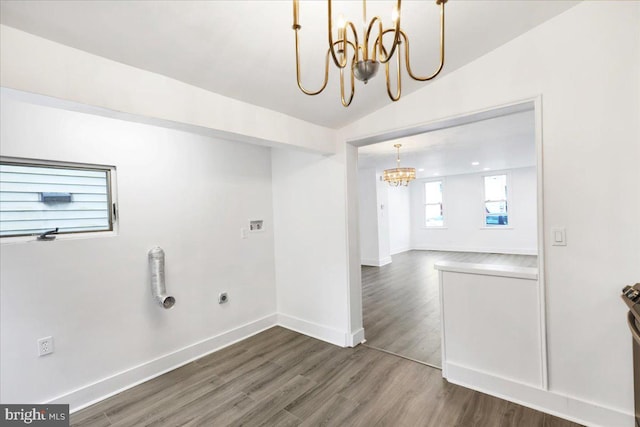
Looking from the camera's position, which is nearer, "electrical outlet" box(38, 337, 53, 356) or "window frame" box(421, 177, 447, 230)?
"electrical outlet" box(38, 337, 53, 356)

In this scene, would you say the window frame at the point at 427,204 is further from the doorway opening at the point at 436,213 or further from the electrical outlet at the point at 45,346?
the electrical outlet at the point at 45,346

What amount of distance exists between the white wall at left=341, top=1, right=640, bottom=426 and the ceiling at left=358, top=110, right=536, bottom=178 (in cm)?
97

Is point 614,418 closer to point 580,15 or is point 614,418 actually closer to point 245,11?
point 580,15

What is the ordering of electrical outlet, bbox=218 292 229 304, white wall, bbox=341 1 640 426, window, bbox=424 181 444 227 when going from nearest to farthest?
1. white wall, bbox=341 1 640 426
2. electrical outlet, bbox=218 292 229 304
3. window, bbox=424 181 444 227

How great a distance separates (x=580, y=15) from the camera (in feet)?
5.92

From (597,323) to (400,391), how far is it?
1417mm

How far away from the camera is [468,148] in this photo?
5.13 m

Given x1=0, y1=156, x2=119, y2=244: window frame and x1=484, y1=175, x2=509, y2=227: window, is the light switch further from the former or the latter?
x1=484, y1=175, x2=509, y2=227: window

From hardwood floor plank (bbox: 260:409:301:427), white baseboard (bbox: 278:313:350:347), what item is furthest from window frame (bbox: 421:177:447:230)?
hardwood floor plank (bbox: 260:409:301:427)

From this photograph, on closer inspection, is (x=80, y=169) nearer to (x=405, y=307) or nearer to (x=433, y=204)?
(x=405, y=307)

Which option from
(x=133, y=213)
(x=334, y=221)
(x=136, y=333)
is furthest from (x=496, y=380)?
(x=133, y=213)

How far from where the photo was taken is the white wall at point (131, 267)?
199 centimetres

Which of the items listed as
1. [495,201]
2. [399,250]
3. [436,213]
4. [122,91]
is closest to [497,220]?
[495,201]

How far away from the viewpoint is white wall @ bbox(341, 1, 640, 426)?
1705 millimetres
